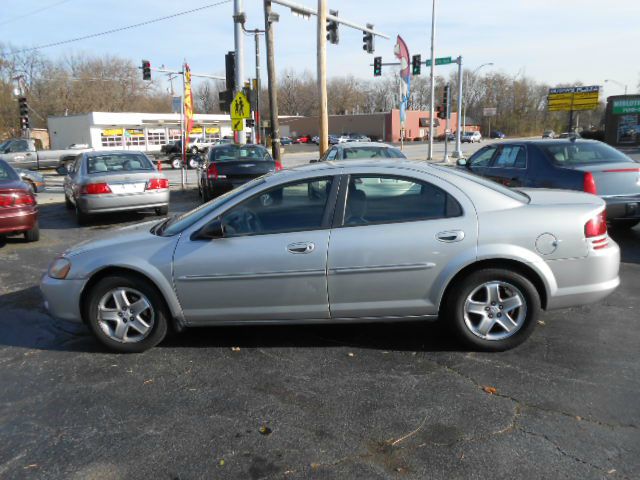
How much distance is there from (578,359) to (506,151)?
17.2 ft

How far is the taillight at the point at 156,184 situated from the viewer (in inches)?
407

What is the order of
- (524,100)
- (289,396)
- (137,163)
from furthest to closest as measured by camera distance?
(524,100)
(137,163)
(289,396)

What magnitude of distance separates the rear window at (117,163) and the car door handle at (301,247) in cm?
777

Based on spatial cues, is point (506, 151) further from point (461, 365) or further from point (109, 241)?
point (109, 241)

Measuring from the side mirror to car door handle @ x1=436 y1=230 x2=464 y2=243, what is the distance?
5.40 feet

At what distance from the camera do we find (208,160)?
13156 millimetres

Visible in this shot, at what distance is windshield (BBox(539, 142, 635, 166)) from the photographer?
7395 mm

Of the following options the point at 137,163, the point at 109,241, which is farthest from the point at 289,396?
the point at 137,163

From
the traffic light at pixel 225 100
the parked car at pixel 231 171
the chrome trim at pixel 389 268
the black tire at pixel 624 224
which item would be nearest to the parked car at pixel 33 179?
the parked car at pixel 231 171

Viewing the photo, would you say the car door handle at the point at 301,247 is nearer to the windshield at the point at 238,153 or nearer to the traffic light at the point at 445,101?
the windshield at the point at 238,153

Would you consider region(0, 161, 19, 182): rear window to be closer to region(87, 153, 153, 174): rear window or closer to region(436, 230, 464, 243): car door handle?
region(87, 153, 153, 174): rear window

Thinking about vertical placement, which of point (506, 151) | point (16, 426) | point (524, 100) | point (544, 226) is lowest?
point (16, 426)

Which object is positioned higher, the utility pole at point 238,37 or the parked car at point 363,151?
the utility pole at point 238,37

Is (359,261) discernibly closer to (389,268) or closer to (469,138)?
(389,268)
